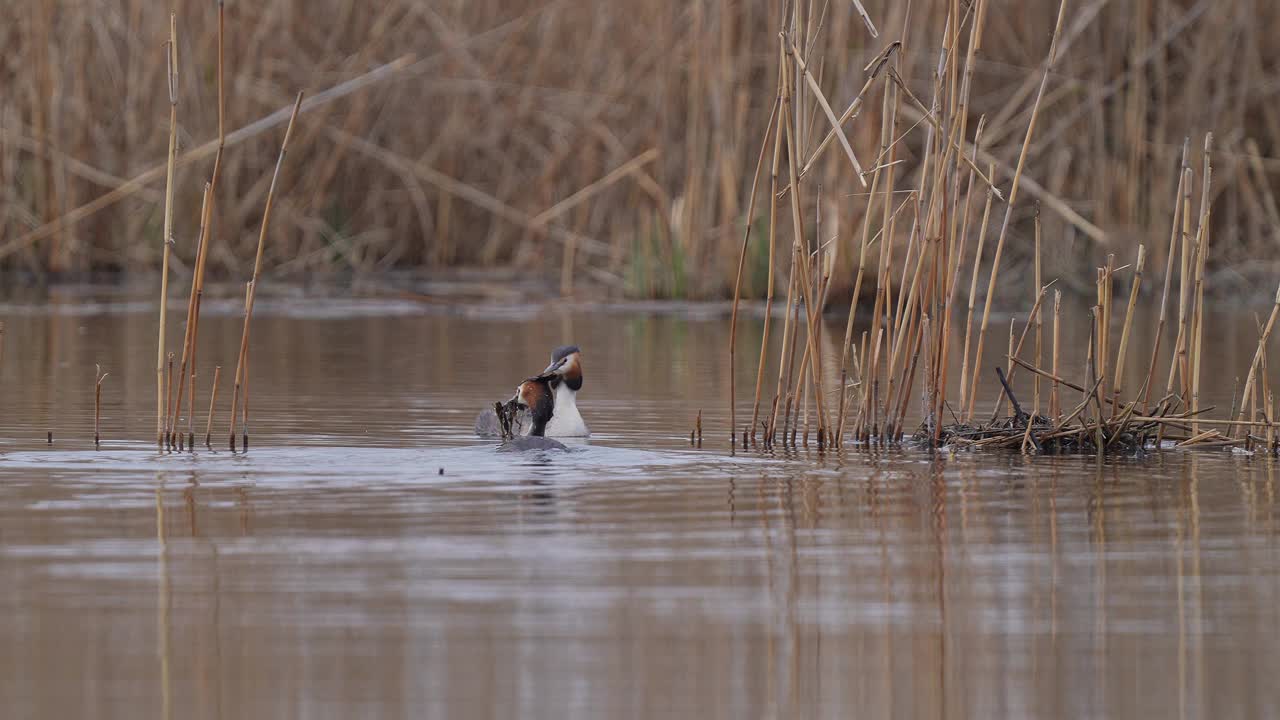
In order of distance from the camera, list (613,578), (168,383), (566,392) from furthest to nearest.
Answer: (566,392)
(168,383)
(613,578)

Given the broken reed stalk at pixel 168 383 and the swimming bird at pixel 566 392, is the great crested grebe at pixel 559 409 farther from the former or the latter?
the broken reed stalk at pixel 168 383

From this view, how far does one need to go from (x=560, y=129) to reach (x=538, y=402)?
8154 mm

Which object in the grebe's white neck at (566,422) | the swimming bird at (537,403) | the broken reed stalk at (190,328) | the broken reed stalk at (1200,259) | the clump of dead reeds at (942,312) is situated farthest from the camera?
the swimming bird at (537,403)

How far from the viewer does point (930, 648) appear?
362 centimetres

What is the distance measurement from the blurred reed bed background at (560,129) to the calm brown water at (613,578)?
5.86 meters

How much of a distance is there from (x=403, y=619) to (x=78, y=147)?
11000 millimetres

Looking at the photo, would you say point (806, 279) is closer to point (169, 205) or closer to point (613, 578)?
point (169, 205)

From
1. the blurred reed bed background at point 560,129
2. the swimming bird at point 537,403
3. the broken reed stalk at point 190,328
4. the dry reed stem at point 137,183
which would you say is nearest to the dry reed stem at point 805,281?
the swimming bird at point 537,403

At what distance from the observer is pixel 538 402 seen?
22.7 feet

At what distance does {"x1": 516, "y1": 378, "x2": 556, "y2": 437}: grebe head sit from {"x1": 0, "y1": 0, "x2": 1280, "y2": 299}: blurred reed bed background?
16.6ft

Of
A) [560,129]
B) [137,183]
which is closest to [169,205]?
[137,183]

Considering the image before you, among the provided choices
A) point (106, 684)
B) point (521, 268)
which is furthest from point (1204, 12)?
point (106, 684)

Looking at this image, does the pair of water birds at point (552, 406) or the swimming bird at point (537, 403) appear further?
the swimming bird at point (537, 403)

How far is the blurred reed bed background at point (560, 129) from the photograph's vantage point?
509 inches
